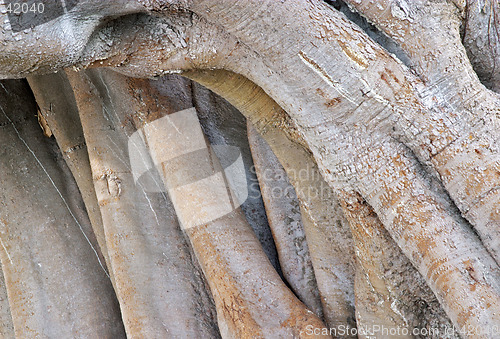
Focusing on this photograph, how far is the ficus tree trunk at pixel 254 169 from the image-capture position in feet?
3.39

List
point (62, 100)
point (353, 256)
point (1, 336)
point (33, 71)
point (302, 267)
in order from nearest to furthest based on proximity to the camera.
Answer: point (33, 71) → point (353, 256) → point (302, 267) → point (62, 100) → point (1, 336)

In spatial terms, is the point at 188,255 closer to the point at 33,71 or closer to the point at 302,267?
the point at 302,267

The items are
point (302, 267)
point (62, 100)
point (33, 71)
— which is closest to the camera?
point (33, 71)

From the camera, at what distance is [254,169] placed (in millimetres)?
1670

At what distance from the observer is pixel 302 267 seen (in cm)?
147

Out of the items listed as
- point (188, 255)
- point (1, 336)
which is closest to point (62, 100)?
point (188, 255)

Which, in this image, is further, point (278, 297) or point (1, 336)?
point (1, 336)

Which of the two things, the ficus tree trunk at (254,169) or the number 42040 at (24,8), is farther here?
the ficus tree trunk at (254,169)

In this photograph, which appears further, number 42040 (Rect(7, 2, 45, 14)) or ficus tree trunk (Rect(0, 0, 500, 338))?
ficus tree trunk (Rect(0, 0, 500, 338))

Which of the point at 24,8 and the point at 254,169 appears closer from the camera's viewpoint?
the point at 24,8

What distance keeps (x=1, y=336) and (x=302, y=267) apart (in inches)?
47.1

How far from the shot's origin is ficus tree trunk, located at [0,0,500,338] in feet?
3.39

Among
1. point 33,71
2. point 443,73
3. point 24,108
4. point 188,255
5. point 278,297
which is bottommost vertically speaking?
point 24,108

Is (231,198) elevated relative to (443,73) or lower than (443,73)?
lower
